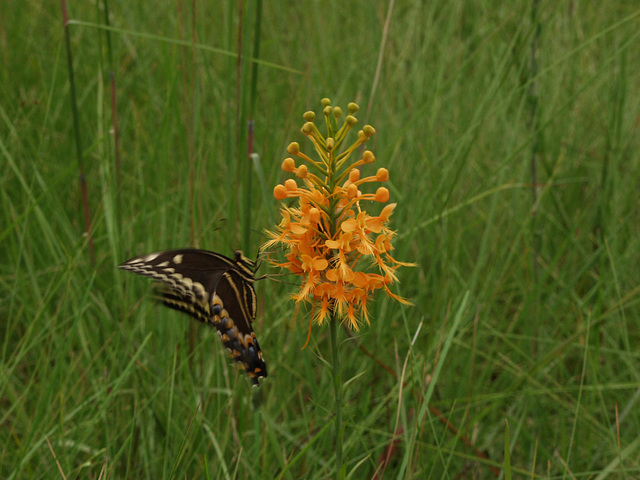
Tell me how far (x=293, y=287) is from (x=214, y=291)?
929 millimetres

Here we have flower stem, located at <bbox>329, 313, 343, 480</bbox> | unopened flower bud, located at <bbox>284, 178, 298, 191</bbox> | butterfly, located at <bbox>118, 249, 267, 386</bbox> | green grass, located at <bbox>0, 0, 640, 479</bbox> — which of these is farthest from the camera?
green grass, located at <bbox>0, 0, 640, 479</bbox>

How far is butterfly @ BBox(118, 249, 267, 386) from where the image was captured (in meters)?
2.02

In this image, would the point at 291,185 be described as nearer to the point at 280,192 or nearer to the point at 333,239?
the point at 280,192

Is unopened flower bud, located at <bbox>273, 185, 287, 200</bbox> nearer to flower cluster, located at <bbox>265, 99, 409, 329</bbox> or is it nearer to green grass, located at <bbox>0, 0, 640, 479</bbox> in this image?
flower cluster, located at <bbox>265, 99, 409, 329</bbox>

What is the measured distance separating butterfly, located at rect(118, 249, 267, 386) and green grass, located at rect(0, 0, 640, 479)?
17 cm

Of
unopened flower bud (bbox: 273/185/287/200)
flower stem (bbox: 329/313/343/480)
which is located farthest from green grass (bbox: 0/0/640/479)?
unopened flower bud (bbox: 273/185/287/200)

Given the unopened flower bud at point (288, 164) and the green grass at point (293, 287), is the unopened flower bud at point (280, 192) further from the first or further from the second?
the green grass at point (293, 287)

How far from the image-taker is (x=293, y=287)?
299cm

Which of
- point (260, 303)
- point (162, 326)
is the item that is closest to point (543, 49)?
point (260, 303)

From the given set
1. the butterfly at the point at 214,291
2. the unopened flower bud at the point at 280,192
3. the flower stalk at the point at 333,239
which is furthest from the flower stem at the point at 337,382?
the butterfly at the point at 214,291

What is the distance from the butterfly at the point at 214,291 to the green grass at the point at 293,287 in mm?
167

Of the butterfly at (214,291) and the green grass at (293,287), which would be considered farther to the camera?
the green grass at (293,287)

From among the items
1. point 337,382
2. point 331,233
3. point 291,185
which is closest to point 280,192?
point 291,185

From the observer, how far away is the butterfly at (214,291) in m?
2.02
